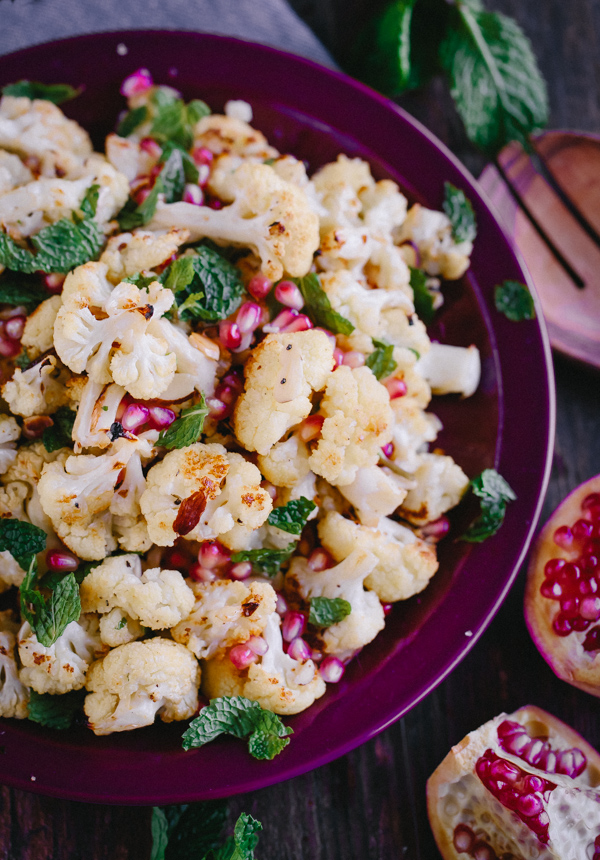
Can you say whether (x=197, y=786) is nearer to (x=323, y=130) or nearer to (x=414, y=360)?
(x=414, y=360)

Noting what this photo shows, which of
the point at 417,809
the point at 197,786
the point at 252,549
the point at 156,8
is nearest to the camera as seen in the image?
the point at 197,786

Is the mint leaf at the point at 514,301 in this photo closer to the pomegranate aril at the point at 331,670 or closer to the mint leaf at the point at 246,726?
the pomegranate aril at the point at 331,670

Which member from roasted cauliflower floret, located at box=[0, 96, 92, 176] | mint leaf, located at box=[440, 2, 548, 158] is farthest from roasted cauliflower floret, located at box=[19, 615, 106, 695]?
mint leaf, located at box=[440, 2, 548, 158]

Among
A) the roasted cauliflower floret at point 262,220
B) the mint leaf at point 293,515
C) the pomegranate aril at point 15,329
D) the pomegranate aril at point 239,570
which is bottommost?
the pomegranate aril at point 239,570

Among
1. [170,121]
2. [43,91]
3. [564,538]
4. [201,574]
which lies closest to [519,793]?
[564,538]

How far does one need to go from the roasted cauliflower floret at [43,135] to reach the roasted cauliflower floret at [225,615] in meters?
1.59

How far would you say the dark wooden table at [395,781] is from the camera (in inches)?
101

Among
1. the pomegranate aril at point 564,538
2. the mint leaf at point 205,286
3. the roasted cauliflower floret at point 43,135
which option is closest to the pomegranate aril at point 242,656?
the mint leaf at point 205,286

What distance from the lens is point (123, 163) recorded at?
2516mm

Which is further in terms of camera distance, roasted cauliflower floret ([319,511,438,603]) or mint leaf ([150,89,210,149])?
mint leaf ([150,89,210,149])

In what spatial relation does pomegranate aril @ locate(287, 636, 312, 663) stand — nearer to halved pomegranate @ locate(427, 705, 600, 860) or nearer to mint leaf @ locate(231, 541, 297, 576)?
mint leaf @ locate(231, 541, 297, 576)

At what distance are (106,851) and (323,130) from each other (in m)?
3.02

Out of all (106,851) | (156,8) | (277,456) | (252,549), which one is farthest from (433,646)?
(156,8)

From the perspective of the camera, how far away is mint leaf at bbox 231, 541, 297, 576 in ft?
7.37
